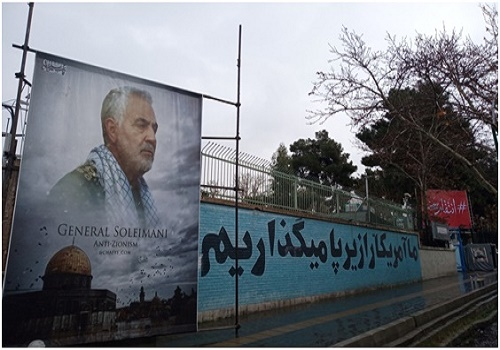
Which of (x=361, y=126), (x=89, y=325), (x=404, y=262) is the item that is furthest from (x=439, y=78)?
(x=89, y=325)

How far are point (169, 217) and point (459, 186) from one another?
26.3 metres

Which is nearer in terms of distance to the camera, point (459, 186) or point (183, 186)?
point (183, 186)

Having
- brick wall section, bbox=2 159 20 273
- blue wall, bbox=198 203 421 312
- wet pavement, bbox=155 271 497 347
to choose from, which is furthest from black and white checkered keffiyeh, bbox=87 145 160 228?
blue wall, bbox=198 203 421 312

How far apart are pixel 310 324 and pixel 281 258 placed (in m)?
2.63

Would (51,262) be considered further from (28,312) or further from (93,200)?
(93,200)

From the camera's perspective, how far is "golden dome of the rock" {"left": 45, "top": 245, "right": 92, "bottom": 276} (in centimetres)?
458

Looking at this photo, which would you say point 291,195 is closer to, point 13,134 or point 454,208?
point 13,134

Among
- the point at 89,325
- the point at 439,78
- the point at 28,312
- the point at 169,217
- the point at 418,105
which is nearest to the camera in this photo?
the point at 28,312

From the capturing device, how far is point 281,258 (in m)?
9.59

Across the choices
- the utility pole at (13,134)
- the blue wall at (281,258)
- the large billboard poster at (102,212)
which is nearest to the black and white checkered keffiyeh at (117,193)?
the large billboard poster at (102,212)

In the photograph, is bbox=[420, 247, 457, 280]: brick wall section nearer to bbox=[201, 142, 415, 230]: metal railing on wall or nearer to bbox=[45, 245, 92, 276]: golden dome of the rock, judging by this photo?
bbox=[201, 142, 415, 230]: metal railing on wall

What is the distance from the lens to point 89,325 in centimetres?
470

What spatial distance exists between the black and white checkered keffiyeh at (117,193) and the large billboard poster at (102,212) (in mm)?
14

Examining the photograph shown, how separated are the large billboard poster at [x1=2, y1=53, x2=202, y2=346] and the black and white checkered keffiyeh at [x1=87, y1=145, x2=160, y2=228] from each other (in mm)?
14
